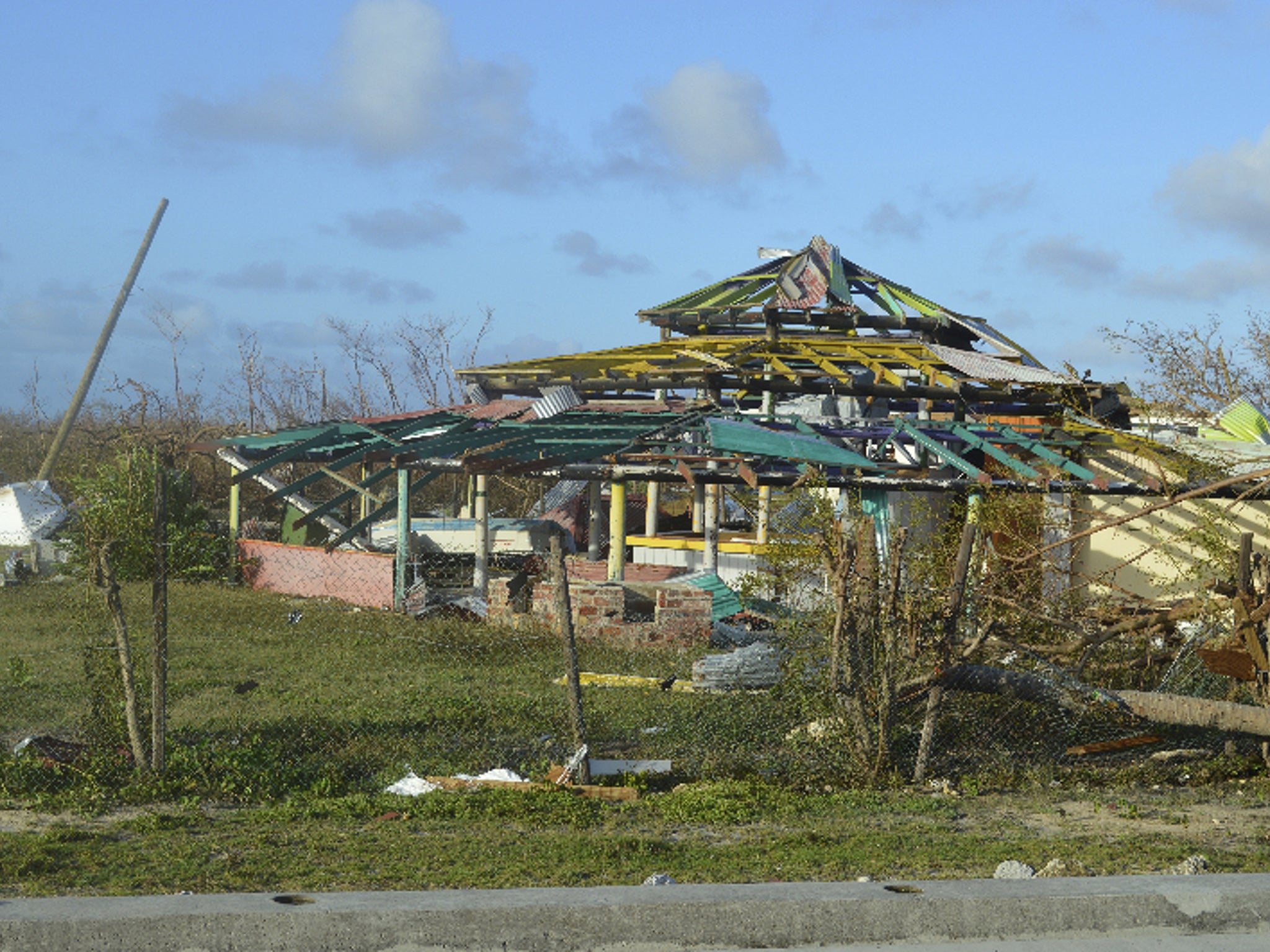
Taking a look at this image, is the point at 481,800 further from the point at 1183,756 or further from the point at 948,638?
the point at 1183,756

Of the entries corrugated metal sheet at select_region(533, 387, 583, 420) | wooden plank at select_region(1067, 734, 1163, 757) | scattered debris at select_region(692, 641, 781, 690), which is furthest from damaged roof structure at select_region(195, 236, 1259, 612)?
wooden plank at select_region(1067, 734, 1163, 757)

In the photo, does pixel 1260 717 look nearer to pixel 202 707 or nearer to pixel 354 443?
pixel 202 707

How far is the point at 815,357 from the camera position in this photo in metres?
15.5

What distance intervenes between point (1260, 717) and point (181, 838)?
643 centimetres

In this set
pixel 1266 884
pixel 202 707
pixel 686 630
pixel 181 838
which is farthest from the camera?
pixel 686 630

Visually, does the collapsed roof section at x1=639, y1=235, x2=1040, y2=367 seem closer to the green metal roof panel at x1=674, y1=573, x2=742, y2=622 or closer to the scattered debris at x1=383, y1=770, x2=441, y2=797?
the green metal roof panel at x1=674, y1=573, x2=742, y2=622

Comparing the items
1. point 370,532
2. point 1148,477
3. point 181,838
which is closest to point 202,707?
point 181,838

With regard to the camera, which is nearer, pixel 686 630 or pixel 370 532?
pixel 686 630

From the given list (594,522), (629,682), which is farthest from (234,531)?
(629,682)

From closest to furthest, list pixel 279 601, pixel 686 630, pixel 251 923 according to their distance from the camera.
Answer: pixel 251 923
pixel 686 630
pixel 279 601

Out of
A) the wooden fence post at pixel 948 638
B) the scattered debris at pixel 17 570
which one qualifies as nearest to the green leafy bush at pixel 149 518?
the scattered debris at pixel 17 570

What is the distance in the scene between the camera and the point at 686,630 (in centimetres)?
1447

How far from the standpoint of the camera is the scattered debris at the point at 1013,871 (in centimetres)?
582

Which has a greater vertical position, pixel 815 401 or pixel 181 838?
pixel 815 401
